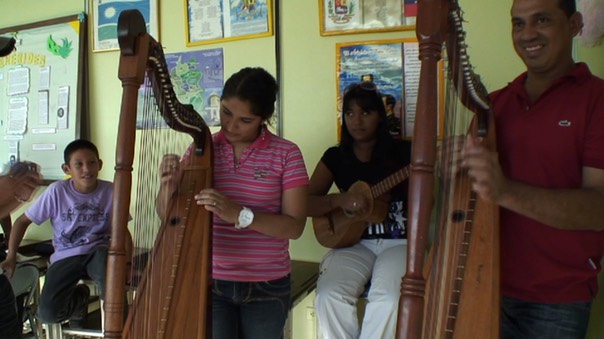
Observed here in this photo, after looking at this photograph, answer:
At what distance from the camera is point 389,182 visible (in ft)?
6.04

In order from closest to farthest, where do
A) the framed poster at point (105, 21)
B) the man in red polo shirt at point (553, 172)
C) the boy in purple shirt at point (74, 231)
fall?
the man in red polo shirt at point (553, 172) → the boy in purple shirt at point (74, 231) → the framed poster at point (105, 21)

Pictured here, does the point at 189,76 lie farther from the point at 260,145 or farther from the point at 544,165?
the point at 544,165

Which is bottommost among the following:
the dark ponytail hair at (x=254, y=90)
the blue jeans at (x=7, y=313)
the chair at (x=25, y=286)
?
the chair at (x=25, y=286)

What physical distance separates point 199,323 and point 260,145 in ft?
1.70

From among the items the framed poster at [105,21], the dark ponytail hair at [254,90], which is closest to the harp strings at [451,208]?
the dark ponytail hair at [254,90]

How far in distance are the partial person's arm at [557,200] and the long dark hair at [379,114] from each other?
3.11 feet

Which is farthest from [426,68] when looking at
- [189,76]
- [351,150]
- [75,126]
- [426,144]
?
[75,126]

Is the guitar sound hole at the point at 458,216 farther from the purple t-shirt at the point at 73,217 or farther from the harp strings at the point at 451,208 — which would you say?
the purple t-shirt at the point at 73,217

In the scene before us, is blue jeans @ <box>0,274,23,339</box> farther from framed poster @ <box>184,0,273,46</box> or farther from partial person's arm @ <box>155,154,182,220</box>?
framed poster @ <box>184,0,273,46</box>

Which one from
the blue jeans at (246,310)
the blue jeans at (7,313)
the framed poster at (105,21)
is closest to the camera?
the blue jeans at (246,310)

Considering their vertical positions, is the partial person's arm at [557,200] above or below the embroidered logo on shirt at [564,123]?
below

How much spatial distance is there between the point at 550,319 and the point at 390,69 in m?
1.26

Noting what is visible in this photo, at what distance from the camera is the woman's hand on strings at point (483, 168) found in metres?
0.86

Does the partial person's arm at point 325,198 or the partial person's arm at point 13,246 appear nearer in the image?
the partial person's arm at point 325,198
